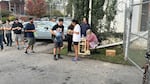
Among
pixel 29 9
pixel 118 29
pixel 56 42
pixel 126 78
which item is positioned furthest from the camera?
pixel 29 9

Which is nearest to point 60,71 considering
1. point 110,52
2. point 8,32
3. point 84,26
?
point 110,52

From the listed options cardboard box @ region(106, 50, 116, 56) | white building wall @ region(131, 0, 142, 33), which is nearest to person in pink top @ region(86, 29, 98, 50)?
cardboard box @ region(106, 50, 116, 56)

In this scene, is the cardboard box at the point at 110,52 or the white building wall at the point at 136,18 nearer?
the white building wall at the point at 136,18

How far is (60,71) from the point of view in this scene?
28.8 ft

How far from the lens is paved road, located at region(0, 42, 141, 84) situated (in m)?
7.66

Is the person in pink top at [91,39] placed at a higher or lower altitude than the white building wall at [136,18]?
lower

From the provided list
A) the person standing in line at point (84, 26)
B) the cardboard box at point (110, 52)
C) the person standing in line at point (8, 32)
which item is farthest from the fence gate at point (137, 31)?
the person standing in line at point (8, 32)

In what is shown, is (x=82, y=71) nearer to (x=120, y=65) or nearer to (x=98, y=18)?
(x=120, y=65)

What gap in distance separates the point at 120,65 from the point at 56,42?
9.01ft

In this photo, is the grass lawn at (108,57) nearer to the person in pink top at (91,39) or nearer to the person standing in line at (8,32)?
the person in pink top at (91,39)

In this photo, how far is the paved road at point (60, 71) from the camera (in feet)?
25.1

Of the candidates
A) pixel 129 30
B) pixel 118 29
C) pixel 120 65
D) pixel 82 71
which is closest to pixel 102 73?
pixel 82 71

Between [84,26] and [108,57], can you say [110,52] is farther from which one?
[84,26]

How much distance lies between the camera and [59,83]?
7387 mm
